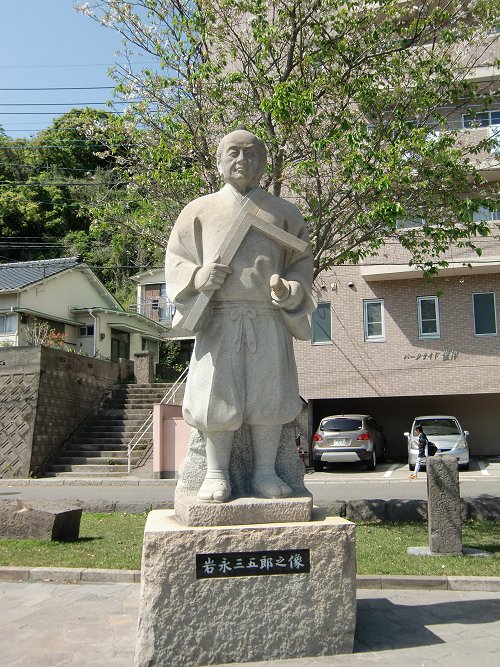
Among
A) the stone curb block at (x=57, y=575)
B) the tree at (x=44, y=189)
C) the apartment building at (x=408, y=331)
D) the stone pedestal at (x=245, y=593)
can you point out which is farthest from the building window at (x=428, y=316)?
the tree at (x=44, y=189)

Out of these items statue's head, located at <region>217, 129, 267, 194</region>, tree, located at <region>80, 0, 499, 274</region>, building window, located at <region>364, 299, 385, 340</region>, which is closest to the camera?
statue's head, located at <region>217, 129, 267, 194</region>

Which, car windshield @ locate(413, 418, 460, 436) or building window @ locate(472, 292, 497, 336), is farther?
building window @ locate(472, 292, 497, 336)

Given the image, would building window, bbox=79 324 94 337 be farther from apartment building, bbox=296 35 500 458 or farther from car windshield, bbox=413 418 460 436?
car windshield, bbox=413 418 460 436

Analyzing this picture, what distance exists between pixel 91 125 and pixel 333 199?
427 centimetres

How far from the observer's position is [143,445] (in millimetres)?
20250

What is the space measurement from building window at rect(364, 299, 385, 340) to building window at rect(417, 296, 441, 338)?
116 cm

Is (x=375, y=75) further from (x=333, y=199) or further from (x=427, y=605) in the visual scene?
(x=427, y=605)

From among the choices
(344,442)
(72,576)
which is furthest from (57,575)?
(344,442)

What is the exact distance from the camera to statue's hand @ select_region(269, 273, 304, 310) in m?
4.44

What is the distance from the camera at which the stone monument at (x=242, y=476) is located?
13.1 feet

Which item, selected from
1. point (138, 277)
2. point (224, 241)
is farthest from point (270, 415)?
point (138, 277)

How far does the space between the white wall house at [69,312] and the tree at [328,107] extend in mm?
15140

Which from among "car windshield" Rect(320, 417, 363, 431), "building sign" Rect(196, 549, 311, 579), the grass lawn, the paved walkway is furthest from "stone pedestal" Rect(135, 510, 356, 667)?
"car windshield" Rect(320, 417, 363, 431)

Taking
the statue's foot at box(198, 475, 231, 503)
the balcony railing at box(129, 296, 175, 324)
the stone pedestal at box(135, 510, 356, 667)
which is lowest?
the stone pedestal at box(135, 510, 356, 667)
